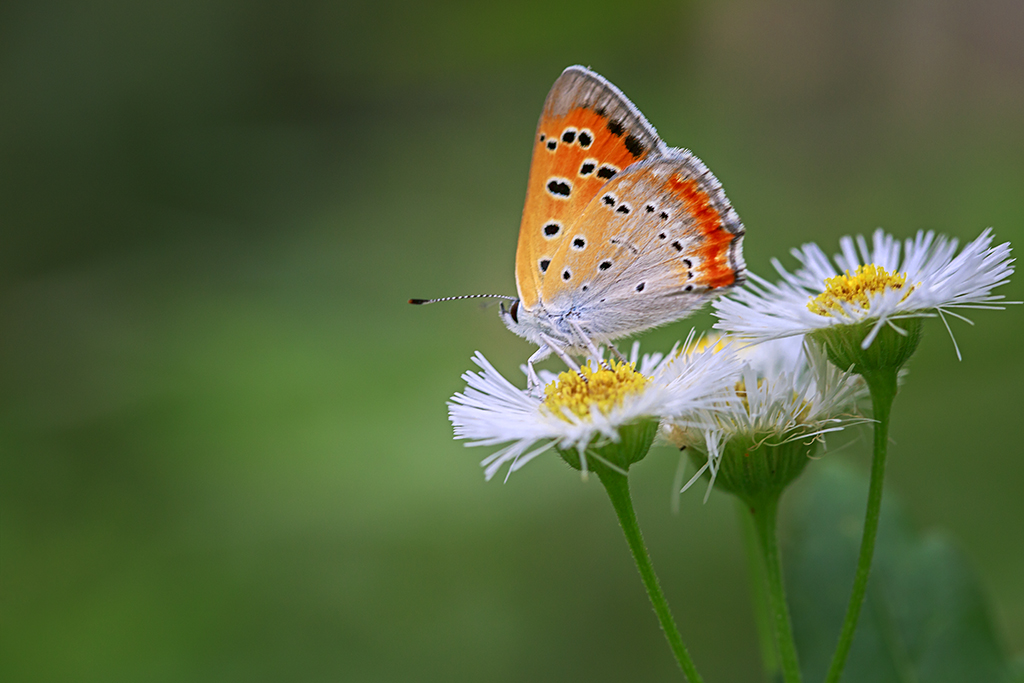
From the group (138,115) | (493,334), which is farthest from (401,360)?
(138,115)

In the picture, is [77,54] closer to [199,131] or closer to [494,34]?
[199,131]

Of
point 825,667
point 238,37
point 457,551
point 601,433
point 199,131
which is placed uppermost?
point 238,37

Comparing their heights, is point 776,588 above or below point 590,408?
below

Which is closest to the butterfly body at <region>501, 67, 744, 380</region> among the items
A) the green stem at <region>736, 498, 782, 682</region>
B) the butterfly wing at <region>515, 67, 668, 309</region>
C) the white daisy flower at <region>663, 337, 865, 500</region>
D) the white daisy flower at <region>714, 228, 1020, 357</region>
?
the butterfly wing at <region>515, 67, 668, 309</region>

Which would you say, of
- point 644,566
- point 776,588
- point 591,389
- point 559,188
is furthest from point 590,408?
point 559,188

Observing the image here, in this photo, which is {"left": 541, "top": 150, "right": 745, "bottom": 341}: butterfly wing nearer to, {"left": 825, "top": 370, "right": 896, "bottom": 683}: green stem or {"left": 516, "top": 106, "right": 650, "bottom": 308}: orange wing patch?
{"left": 516, "top": 106, "right": 650, "bottom": 308}: orange wing patch

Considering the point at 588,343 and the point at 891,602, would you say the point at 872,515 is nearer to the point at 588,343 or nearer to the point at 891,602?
the point at 891,602

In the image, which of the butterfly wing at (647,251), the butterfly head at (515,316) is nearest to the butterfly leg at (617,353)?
the butterfly wing at (647,251)
